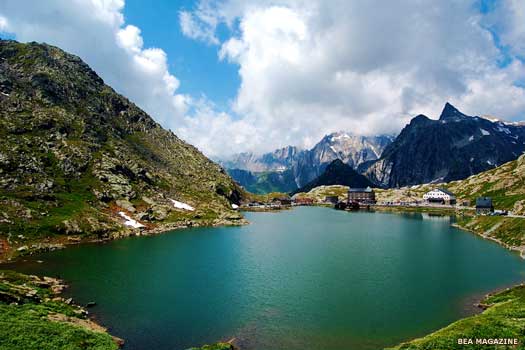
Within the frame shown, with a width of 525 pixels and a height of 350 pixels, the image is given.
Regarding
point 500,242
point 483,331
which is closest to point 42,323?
point 483,331

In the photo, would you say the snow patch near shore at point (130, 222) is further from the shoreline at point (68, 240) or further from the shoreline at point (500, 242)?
the shoreline at point (500, 242)

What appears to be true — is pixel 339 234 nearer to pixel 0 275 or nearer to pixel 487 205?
pixel 487 205

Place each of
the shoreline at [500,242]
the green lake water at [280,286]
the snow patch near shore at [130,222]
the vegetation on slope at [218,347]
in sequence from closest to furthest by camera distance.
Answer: the vegetation on slope at [218,347], the green lake water at [280,286], the shoreline at [500,242], the snow patch near shore at [130,222]

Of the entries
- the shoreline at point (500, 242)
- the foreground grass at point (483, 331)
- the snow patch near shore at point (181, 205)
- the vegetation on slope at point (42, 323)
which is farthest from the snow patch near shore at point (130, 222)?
the shoreline at point (500, 242)

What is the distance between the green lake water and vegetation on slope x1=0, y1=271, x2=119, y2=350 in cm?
401

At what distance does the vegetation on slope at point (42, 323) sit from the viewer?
3712 cm

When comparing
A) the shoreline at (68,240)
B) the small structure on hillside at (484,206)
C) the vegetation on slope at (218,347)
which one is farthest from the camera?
the small structure on hillside at (484,206)

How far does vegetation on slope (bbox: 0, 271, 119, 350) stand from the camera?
37125 millimetres

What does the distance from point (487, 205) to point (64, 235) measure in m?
189

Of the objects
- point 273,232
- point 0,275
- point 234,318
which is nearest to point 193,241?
point 273,232

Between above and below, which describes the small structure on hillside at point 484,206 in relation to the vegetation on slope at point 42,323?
above

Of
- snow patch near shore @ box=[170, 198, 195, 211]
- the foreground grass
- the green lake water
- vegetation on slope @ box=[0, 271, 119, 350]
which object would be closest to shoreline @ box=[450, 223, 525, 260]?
the green lake water

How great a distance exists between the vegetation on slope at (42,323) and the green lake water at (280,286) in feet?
13.2

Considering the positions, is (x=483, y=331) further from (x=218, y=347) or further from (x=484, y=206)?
(x=484, y=206)
